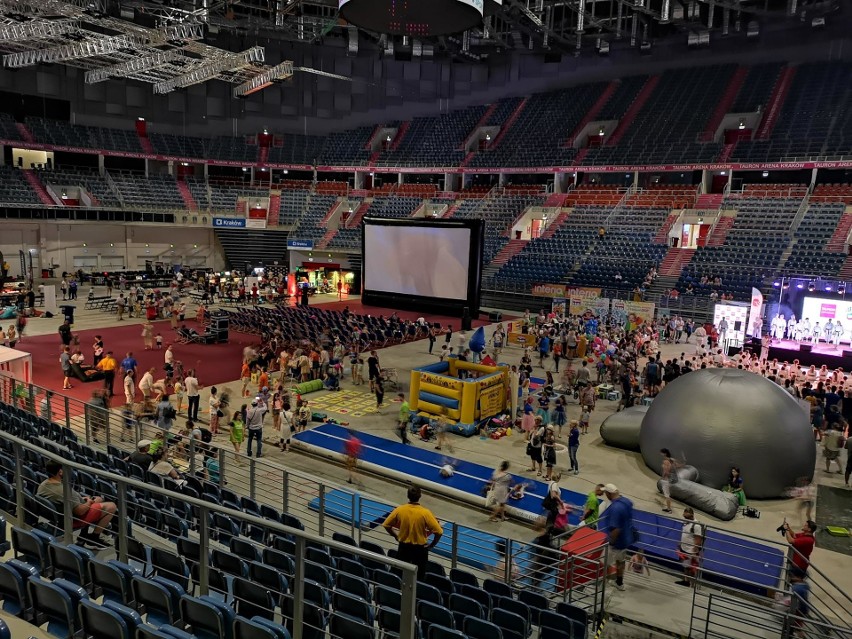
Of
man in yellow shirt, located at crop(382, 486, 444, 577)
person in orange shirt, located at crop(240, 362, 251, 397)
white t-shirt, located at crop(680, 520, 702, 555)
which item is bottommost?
person in orange shirt, located at crop(240, 362, 251, 397)

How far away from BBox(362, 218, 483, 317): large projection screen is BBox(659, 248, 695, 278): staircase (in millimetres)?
20054

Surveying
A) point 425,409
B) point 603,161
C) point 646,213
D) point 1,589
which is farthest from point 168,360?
point 603,161

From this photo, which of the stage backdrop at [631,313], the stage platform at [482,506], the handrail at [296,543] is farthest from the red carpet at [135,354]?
the stage backdrop at [631,313]

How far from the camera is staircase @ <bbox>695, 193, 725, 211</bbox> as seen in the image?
4167 cm

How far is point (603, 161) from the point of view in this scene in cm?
4738

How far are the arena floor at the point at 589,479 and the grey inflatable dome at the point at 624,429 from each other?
0.23 m

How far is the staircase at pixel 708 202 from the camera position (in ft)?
137

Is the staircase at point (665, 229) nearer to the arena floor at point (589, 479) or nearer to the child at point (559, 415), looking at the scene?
the arena floor at point (589, 479)

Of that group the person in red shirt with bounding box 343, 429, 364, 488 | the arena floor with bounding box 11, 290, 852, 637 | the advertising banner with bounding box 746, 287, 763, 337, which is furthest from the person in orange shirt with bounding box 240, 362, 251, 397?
the advertising banner with bounding box 746, 287, 763, 337

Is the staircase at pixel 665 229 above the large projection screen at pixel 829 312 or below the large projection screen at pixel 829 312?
above

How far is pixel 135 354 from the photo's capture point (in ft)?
82.6

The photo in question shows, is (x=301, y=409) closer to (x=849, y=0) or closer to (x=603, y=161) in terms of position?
(x=603, y=161)

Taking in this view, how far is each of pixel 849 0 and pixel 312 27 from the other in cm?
3967

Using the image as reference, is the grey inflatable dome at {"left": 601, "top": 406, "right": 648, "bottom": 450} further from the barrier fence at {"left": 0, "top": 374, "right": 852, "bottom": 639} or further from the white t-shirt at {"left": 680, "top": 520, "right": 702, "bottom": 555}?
the white t-shirt at {"left": 680, "top": 520, "right": 702, "bottom": 555}
